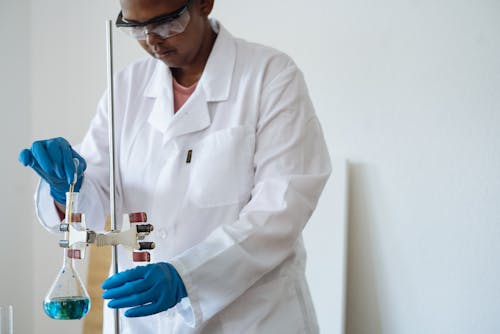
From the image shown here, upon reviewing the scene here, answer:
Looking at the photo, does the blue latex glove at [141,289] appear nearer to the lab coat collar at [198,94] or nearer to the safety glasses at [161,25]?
the lab coat collar at [198,94]

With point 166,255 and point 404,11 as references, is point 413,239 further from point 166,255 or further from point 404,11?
point 166,255

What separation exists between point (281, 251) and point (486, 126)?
1.27 metres

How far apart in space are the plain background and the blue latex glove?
4.87 ft

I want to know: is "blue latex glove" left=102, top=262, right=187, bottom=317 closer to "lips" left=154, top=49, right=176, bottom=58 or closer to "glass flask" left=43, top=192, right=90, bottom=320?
"glass flask" left=43, top=192, right=90, bottom=320

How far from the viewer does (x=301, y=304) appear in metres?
1.53

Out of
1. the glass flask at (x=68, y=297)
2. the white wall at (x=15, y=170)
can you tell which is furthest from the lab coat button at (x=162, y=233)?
the white wall at (x=15, y=170)

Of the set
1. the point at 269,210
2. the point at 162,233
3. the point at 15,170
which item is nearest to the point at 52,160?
the point at 162,233

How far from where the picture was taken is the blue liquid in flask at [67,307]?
4.00 ft

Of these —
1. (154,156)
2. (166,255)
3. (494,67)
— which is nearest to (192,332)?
(166,255)

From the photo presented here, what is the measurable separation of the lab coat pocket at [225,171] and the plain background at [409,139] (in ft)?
3.96

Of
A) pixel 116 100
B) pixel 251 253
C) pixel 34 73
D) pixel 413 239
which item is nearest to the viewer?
pixel 251 253

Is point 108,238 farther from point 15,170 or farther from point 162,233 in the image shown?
point 15,170

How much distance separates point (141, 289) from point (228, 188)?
35 cm

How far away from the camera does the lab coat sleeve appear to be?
4.46 ft
